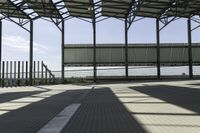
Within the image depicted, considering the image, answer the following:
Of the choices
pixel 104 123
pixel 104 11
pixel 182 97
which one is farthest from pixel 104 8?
pixel 104 123

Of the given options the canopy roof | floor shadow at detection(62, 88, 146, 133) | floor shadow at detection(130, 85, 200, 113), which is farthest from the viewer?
the canopy roof

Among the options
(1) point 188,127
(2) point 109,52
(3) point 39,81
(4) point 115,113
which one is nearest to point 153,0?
(2) point 109,52

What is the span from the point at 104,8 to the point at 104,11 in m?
1.29

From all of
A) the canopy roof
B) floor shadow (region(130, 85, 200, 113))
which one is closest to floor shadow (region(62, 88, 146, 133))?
floor shadow (region(130, 85, 200, 113))

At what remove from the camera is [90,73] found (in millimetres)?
42781

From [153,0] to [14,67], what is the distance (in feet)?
45.4

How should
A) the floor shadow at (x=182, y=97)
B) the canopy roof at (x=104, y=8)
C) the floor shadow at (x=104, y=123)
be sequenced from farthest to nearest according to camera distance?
the canopy roof at (x=104, y=8) < the floor shadow at (x=182, y=97) < the floor shadow at (x=104, y=123)

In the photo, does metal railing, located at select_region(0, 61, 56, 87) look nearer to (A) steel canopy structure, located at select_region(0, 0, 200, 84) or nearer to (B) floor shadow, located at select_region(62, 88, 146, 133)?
(A) steel canopy structure, located at select_region(0, 0, 200, 84)

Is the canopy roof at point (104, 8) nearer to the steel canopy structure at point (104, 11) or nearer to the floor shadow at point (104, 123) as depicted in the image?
the steel canopy structure at point (104, 11)

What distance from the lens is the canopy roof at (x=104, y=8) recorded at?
34697 mm

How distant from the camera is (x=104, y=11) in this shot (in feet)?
130

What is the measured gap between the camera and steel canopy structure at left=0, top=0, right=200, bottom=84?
35.1 m

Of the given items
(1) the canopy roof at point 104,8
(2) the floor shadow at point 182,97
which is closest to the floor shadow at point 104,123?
(2) the floor shadow at point 182,97

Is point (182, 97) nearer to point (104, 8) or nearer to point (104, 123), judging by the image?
point (104, 123)
